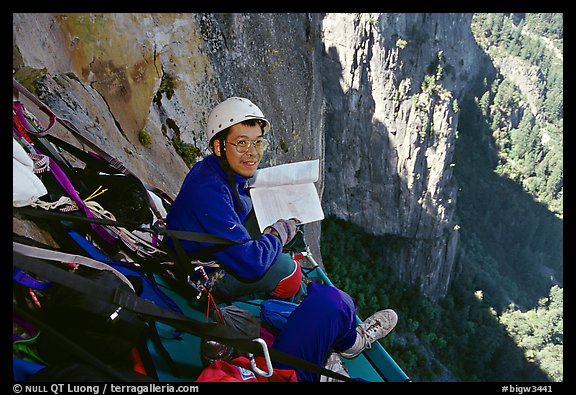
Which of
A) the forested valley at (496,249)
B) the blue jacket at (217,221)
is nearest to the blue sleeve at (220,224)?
the blue jacket at (217,221)

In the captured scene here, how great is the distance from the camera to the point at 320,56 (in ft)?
75.7

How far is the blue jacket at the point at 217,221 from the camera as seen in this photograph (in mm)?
2359

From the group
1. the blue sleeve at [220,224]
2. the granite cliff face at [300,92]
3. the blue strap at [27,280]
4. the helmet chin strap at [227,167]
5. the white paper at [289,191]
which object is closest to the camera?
the blue strap at [27,280]

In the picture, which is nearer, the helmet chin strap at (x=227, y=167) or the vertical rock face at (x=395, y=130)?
the helmet chin strap at (x=227, y=167)

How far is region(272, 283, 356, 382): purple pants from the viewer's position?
2.24 metres

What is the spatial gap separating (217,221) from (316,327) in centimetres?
88

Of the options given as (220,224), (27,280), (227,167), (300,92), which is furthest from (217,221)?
(300,92)

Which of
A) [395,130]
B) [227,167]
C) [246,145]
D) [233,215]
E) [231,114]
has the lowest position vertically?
[395,130]

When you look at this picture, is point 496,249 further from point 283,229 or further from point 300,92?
point 283,229

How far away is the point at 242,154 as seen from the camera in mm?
2682

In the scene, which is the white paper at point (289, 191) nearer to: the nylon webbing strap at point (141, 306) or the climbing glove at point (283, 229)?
the climbing glove at point (283, 229)

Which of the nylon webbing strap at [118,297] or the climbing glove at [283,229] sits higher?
the nylon webbing strap at [118,297]

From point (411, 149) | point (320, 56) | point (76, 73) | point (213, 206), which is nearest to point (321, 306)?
point (213, 206)

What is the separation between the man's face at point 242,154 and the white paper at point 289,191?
0.50m
